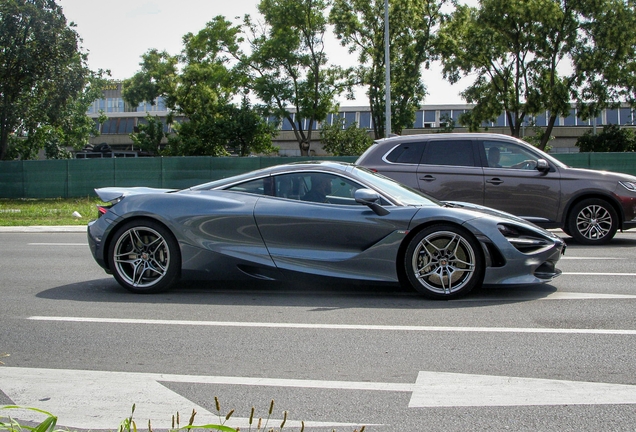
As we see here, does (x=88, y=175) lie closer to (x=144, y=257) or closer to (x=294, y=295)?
(x=144, y=257)

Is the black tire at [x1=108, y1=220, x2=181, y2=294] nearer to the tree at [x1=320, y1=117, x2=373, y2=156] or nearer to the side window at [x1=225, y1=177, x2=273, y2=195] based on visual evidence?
the side window at [x1=225, y1=177, x2=273, y2=195]

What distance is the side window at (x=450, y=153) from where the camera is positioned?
11.2 meters

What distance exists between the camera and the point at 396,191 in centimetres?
716

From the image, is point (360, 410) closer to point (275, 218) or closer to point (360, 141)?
point (275, 218)

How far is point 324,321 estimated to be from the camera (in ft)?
19.0

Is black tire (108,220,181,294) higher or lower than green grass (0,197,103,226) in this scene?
higher

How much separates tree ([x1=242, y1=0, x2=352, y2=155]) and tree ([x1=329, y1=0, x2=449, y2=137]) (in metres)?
2.14

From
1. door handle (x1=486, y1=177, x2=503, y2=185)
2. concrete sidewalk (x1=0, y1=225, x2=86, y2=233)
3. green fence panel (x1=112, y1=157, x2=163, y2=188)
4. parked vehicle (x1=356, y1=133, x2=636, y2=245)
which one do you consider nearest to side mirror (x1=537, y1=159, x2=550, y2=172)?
parked vehicle (x1=356, y1=133, x2=636, y2=245)

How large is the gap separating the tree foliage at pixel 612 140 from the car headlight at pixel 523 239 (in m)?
43.4

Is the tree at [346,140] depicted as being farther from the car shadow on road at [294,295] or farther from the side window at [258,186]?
the side window at [258,186]

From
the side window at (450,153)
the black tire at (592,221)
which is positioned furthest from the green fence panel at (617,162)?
the side window at (450,153)

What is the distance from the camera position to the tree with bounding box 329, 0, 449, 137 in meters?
45.2

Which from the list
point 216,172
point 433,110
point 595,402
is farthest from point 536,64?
point 595,402

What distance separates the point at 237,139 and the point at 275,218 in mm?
46958
